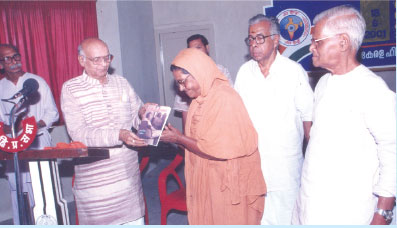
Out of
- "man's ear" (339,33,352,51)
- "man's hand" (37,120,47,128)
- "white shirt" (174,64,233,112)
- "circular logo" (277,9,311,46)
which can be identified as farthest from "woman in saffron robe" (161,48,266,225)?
"circular logo" (277,9,311,46)

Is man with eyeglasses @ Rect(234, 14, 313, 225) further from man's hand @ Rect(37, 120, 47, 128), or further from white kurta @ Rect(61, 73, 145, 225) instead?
man's hand @ Rect(37, 120, 47, 128)

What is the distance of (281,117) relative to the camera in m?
2.76

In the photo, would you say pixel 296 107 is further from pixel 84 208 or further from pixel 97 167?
pixel 84 208

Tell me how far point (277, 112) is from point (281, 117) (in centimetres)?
6

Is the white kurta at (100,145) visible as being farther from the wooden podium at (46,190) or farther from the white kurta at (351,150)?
the white kurta at (351,150)

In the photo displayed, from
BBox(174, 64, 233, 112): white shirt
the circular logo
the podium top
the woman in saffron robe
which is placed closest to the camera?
the podium top

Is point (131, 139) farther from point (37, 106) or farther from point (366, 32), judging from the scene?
point (366, 32)

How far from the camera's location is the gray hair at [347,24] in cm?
182

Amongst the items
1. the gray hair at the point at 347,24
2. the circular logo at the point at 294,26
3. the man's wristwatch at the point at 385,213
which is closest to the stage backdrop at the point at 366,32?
the circular logo at the point at 294,26

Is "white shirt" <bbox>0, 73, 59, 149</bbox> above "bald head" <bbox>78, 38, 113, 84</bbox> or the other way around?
the other way around

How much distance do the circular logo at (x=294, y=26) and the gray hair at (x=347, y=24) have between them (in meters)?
4.53

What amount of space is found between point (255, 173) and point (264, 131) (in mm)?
581

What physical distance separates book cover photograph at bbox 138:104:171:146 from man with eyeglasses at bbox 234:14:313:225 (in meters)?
0.88

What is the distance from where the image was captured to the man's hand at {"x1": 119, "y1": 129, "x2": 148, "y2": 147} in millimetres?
2396
